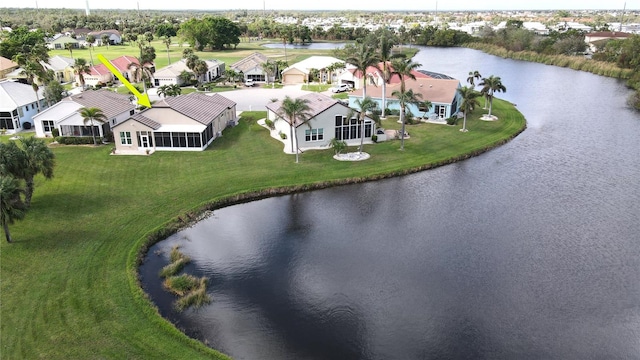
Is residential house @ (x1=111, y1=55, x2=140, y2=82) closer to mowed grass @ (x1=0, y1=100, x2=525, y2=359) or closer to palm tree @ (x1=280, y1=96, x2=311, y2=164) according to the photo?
mowed grass @ (x1=0, y1=100, x2=525, y2=359)

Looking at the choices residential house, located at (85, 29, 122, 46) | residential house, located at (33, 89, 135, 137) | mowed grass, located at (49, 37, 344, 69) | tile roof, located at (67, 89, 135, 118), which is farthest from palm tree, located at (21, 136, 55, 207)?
residential house, located at (85, 29, 122, 46)

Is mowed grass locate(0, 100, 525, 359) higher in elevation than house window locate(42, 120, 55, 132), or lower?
lower

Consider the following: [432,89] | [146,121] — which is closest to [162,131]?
[146,121]

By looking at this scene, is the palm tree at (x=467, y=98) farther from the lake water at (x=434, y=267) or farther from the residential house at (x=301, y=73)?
the residential house at (x=301, y=73)

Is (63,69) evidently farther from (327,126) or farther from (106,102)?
(327,126)

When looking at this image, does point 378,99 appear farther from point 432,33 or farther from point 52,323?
Result: point 432,33

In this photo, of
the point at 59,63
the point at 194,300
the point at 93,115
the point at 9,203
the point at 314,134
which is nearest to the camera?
the point at 194,300

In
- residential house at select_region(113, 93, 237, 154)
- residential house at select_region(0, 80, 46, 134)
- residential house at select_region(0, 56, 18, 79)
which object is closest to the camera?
residential house at select_region(113, 93, 237, 154)
